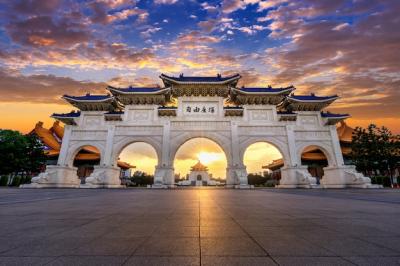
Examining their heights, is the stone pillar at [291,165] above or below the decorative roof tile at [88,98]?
below

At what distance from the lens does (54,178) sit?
64.3ft

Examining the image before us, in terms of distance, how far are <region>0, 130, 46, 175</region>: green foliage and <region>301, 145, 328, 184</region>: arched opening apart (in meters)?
30.3

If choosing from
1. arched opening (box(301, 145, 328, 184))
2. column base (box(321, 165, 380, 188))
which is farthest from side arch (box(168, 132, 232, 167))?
column base (box(321, 165, 380, 188))

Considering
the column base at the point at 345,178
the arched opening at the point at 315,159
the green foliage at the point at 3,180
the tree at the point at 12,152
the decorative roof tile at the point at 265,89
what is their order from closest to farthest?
the column base at the point at 345,178 → the decorative roof tile at the point at 265,89 → the tree at the point at 12,152 → the green foliage at the point at 3,180 → the arched opening at the point at 315,159

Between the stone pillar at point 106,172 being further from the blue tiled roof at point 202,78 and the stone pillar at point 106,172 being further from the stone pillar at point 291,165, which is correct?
the stone pillar at point 291,165

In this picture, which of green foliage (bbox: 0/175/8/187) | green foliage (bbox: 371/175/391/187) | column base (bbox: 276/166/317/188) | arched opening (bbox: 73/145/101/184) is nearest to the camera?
column base (bbox: 276/166/317/188)

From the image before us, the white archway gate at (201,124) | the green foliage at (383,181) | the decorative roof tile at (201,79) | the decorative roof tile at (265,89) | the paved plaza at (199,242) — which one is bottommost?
the paved plaza at (199,242)

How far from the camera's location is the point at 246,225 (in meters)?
3.08

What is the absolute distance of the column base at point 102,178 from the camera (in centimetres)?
1911

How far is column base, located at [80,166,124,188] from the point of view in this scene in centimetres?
1911

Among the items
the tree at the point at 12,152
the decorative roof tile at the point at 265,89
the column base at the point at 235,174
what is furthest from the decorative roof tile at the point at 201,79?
the tree at the point at 12,152

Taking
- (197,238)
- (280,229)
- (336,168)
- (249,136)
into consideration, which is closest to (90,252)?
(197,238)

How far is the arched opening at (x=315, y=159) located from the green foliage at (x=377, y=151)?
314 cm

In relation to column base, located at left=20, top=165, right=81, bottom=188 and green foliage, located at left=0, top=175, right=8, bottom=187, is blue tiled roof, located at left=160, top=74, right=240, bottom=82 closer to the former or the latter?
column base, located at left=20, top=165, right=81, bottom=188
